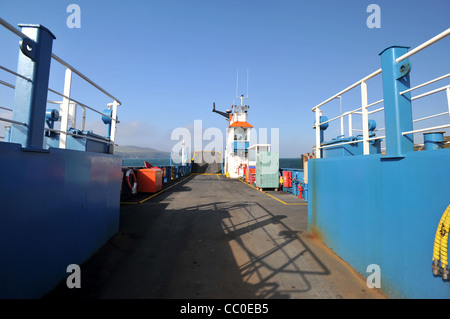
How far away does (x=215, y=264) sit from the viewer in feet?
13.0

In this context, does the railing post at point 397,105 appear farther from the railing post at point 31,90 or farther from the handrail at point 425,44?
the railing post at point 31,90

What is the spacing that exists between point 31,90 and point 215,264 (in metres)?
4.06

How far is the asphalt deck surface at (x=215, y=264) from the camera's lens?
3094mm

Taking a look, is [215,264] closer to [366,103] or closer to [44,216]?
[44,216]

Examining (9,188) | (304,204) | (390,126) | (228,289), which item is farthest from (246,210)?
(9,188)

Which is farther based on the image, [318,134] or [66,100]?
[318,134]

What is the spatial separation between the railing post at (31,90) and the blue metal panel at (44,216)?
28 cm

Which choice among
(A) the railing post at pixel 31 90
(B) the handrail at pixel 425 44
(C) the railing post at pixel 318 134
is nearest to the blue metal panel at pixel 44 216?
(A) the railing post at pixel 31 90

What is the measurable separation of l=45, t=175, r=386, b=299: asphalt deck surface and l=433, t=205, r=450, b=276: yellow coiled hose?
1.23 m

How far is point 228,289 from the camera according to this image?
3.17 m

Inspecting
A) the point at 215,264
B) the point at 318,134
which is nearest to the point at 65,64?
the point at 215,264

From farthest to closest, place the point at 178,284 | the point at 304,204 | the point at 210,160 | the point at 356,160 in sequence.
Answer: the point at 210,160 < the point at 304,204 < the point at 356,160 < the point at 178,284
